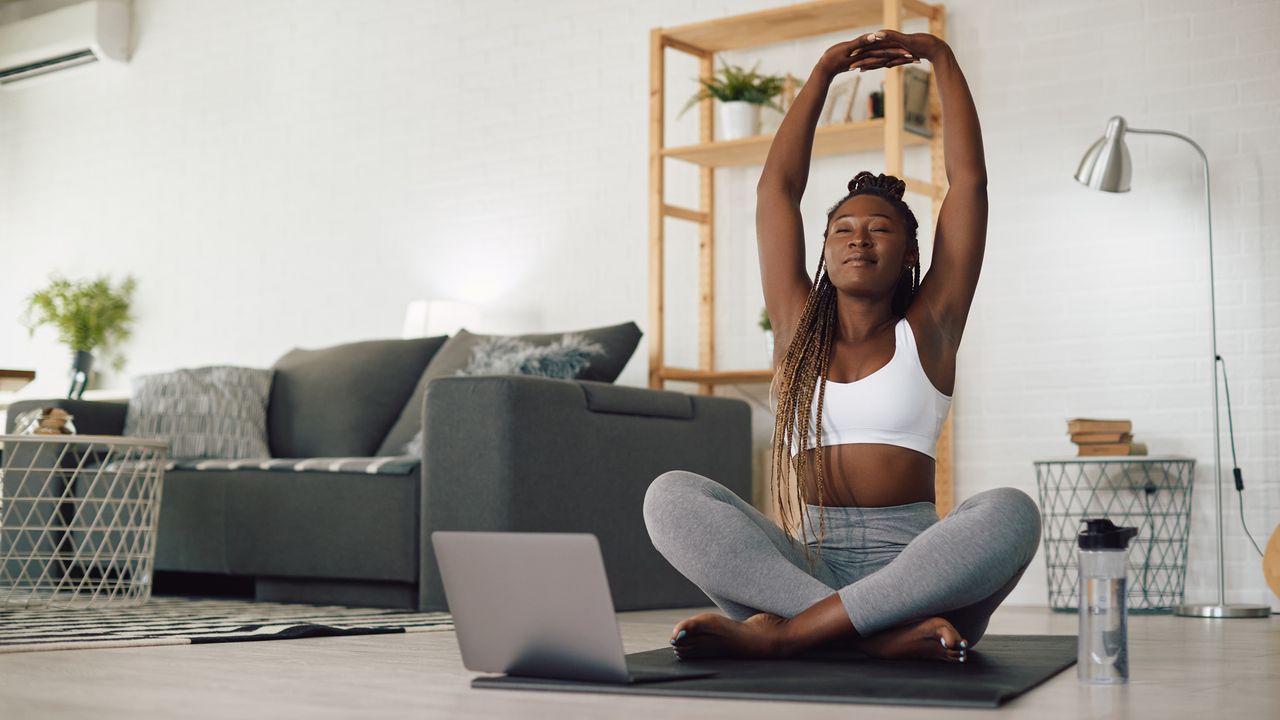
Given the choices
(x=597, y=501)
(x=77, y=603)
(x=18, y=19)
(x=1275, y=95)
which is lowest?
(x=77, y=603)

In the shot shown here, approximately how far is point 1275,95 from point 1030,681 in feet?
9.32

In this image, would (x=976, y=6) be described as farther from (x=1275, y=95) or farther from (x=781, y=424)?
(x=781, y=424)

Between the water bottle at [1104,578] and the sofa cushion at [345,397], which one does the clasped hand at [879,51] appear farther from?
the sofa cushion at [345,397]

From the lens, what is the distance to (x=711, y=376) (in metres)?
4.72

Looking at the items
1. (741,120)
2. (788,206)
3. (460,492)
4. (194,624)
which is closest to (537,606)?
(788,206)

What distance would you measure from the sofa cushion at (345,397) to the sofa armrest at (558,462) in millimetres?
1179

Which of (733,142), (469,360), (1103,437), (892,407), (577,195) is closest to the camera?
(892,407)

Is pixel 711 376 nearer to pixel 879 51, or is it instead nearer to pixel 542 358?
pixel 542 358

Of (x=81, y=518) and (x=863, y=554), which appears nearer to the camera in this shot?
(x=863, y=554)

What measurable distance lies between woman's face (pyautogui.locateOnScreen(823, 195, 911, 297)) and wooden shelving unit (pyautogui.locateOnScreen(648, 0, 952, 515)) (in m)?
1.97

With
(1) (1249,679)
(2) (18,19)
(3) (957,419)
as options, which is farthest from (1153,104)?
(2) (18,19)

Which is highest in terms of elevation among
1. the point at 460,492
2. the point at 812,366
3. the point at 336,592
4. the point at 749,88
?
the point at 749,88

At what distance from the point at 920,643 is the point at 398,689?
0.74 metres

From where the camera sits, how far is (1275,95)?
4.10 metres
